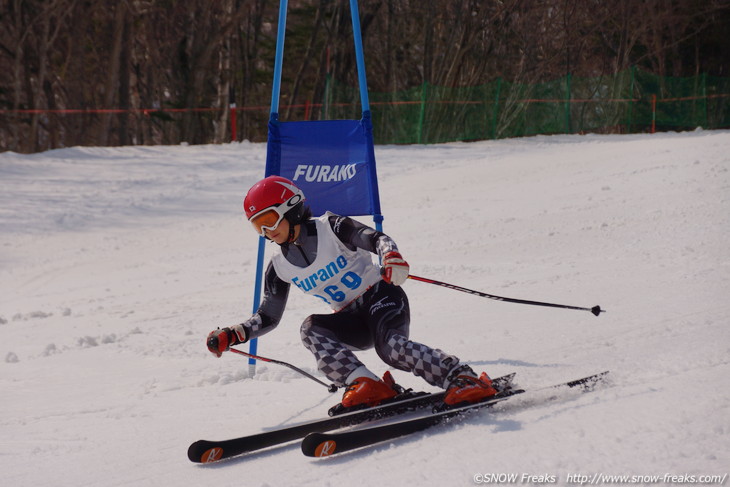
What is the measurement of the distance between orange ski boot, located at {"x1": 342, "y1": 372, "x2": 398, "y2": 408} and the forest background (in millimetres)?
19219

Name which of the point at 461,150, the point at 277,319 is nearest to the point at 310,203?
the point at 277,319

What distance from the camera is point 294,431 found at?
12.2 feet

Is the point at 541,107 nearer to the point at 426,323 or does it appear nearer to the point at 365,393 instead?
the point at 426,323

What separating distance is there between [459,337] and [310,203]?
149cm

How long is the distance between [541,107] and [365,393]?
69.7 feet

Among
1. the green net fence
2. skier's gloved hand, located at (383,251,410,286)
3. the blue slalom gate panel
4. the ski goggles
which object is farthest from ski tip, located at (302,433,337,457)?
the green net fence

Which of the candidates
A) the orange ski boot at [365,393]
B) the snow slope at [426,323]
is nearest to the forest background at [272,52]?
the snow slope at [426,323]

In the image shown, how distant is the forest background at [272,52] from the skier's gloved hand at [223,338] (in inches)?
750

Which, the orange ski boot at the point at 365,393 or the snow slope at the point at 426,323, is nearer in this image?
the snow slope at the point at 426,323

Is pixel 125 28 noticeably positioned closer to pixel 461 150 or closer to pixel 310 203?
pixel 461 150

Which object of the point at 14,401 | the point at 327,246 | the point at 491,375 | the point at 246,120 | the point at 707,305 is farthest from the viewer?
the point at 246,120

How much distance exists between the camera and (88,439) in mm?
4191

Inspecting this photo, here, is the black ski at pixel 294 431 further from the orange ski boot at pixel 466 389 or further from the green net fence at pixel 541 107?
the green net fence at pixel 541 107

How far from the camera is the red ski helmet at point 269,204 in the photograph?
12.7 ft
